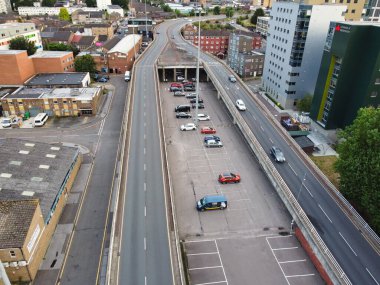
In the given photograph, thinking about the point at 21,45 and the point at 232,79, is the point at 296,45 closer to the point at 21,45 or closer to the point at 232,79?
the point at 232,79

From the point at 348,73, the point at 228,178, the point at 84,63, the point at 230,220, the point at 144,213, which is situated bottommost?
the point at 230,220

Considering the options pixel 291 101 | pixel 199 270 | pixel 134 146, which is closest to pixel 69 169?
pixel 134 146

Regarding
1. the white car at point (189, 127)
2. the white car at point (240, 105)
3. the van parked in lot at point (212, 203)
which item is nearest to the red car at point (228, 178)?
the van parked in lot at point (212, 203)

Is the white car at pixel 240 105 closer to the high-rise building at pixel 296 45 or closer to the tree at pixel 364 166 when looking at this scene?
the high-rise building at pixel 296 45

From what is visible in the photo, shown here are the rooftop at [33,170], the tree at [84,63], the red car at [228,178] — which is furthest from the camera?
the tree at [84,63]

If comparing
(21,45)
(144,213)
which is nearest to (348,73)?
(144,213)

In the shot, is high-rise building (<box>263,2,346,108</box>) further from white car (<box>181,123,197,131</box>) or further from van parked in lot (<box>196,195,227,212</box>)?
van parked in lot (<box>196,195,227,212</box>)

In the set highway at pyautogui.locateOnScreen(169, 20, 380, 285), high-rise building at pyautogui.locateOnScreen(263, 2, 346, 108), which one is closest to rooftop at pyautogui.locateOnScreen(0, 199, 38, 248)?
highway at pyautogui.locateOnScreen(169, 20, 380, 285)
